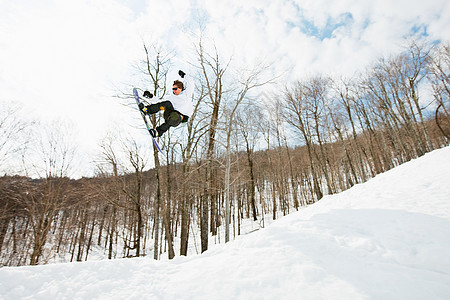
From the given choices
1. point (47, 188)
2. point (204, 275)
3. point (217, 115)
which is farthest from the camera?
point (47, 188)

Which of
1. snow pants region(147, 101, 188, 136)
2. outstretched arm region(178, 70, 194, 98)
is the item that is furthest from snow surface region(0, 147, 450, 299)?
outstretched arm region(178, 70, 194, 98)

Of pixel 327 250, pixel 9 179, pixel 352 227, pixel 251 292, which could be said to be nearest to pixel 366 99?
pixel 352 227

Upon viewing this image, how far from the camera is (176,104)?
5.23m

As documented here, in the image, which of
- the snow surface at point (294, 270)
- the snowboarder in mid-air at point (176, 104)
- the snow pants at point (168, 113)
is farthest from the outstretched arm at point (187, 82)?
the snow surface at point (294, 270)

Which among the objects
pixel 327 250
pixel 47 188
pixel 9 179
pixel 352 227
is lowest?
pixel 327 250

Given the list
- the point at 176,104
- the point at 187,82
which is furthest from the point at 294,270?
the point at 187,82

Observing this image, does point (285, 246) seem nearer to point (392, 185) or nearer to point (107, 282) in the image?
point (107, 282)

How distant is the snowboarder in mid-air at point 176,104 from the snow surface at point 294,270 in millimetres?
3806

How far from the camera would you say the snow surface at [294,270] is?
2.09 metres

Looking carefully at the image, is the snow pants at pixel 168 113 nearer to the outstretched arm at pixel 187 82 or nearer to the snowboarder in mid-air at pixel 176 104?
the snowboarder in mid-air at pixel 176 104

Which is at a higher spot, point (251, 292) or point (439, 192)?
point (439, 192)

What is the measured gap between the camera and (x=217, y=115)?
28.2 feet

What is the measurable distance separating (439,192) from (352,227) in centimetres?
352

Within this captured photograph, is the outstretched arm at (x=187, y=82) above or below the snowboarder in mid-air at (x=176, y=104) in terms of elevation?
above
